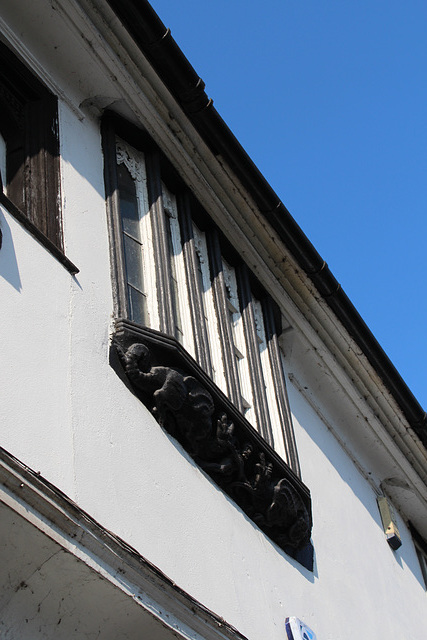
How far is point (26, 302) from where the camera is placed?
4379mm

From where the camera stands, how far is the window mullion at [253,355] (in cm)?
623

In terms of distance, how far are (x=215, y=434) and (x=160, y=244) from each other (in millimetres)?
1064

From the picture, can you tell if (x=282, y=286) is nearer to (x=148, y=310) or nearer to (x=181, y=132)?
(x=181, y=132)

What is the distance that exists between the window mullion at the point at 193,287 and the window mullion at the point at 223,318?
16 cm

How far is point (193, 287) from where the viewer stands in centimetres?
598

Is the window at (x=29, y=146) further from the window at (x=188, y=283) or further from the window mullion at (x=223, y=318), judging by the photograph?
the window mullion at (x=223, y=318)

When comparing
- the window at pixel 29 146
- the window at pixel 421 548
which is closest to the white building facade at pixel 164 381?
the window at pixel 29 146

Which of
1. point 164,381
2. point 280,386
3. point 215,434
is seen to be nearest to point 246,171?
point 280,386

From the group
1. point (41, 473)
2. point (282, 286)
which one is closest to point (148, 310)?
point (41, 473)

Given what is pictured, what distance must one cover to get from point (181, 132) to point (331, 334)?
6.63ft

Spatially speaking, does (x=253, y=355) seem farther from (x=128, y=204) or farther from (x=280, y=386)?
(x=128, y=204)

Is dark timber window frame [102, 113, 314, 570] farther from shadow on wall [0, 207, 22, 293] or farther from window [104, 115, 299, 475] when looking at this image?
shadow on wall [0, 207, 22, 293]

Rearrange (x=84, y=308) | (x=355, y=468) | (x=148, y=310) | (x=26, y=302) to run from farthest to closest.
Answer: (x=355, y=468), (x=148, y=310), (x=84, y=308), (x=26, y=302)

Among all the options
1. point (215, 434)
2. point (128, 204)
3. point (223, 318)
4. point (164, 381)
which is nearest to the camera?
point (164, 381)
